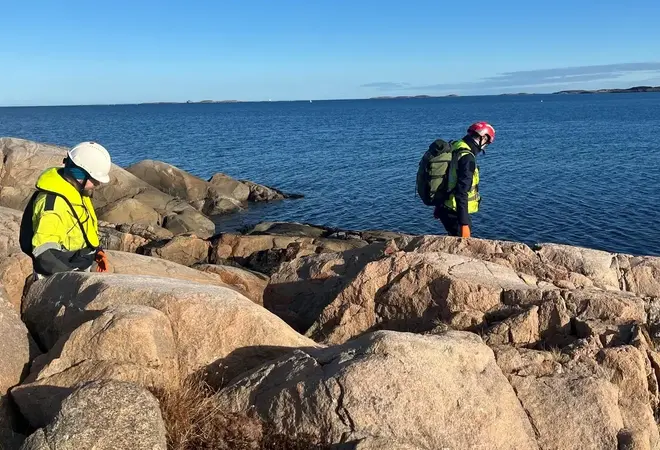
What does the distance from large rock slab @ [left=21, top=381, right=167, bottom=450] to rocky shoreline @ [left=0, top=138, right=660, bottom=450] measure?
10 mm

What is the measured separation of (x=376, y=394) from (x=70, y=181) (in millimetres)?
4318

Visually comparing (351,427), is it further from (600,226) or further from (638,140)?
(638,140)

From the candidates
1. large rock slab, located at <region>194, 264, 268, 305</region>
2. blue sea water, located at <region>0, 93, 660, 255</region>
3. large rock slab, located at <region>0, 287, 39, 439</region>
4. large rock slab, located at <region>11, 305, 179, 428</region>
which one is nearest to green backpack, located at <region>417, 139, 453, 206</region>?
large rock slab, located at <region>194, 264, 268, 305</region>

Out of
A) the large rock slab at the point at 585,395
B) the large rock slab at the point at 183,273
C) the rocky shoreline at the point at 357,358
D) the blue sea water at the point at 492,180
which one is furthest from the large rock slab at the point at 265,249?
the large rock slab at the point at 585,395

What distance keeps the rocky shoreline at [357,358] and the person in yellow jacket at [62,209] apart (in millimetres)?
332

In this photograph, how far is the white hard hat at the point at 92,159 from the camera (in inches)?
266

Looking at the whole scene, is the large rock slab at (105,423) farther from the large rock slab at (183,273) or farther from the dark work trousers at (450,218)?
the dark work trousers at (450,218)

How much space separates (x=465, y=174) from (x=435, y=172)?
512 millimetres

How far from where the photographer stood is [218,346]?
615 centimetres

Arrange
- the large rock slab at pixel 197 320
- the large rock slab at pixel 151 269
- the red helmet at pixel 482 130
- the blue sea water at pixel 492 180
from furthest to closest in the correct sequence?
the blue sea water at pixel 492 180
the large rock slab at pixel 151 269
the red helmet at pixel 482 130
the large rock slab at pixel 197 320

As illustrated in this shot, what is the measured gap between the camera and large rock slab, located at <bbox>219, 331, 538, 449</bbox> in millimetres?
4812

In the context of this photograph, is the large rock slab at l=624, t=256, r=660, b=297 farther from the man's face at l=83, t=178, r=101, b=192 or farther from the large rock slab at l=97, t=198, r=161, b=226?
the large rock slab at l=97, t=198, r=161, b=226

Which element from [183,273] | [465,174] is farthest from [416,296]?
[183,273]

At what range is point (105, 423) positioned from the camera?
4.38 m
